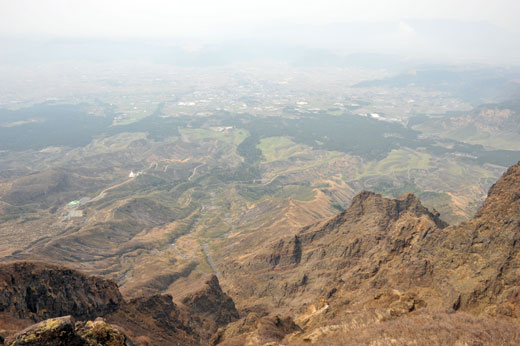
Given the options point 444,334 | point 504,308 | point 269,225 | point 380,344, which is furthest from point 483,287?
point 269,225

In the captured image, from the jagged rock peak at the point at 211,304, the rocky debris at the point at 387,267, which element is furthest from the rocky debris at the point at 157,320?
the rocky debris at the point at 387,267

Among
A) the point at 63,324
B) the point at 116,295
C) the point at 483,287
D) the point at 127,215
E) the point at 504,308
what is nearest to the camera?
the point at 63,324

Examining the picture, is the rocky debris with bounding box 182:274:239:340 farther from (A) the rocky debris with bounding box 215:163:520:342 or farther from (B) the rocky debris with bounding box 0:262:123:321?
(B) the rocky debris with bounding box 0:262:123:321

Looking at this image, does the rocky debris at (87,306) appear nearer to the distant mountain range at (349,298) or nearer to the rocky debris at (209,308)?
the distant mountain range at (349,298)

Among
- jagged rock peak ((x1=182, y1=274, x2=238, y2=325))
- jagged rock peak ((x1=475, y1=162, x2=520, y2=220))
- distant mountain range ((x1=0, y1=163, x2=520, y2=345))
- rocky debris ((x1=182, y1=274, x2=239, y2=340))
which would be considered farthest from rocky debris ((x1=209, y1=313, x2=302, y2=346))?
jagged rock peak ((x1=475, y1=162, x2=520, y2=220))

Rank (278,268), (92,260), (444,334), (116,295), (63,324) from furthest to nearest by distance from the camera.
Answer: (92,260)
(278,268)
(116,295)
(444,334)
(63,324)

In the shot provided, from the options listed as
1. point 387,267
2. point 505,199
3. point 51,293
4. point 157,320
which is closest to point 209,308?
point 157,320

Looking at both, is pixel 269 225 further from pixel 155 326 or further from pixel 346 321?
pixel 346 321
